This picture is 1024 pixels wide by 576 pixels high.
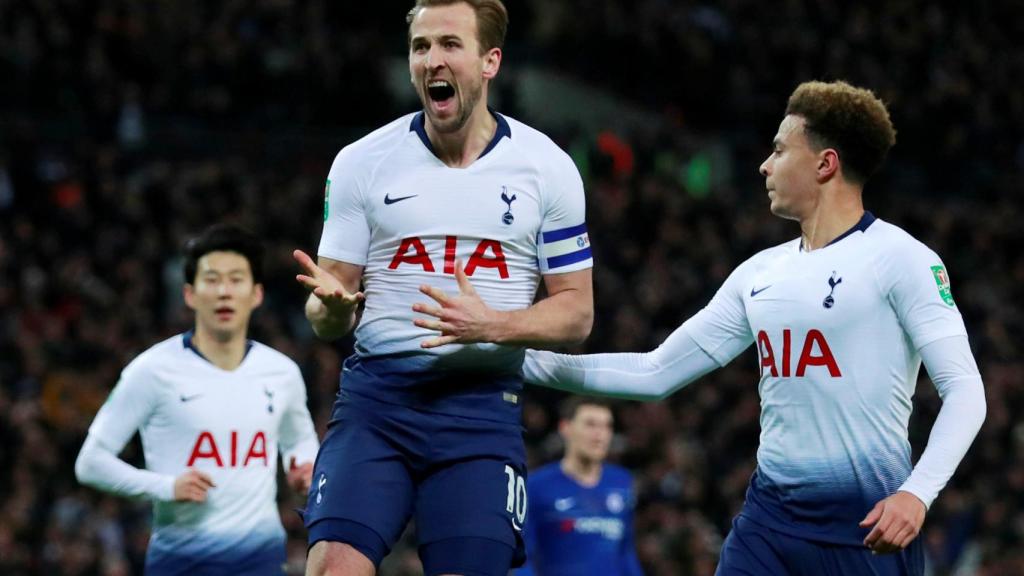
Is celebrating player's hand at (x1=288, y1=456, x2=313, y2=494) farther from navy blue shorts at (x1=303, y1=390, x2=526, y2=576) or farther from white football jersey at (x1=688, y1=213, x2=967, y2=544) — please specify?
white football jersey at (x1=688, y1=213, x2=967, y2=544)

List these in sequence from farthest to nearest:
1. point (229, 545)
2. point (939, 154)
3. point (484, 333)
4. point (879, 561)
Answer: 1. point (939, 154)
2. point (229, 545)
3. point (879, 561)
4. point (484, 333)

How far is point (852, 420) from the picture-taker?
225 inches

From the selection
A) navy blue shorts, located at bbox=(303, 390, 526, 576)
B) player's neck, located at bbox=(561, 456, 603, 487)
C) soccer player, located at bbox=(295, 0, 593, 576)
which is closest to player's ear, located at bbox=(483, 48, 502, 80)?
soccer player, located at bbox=(295, 0, 593, 576)

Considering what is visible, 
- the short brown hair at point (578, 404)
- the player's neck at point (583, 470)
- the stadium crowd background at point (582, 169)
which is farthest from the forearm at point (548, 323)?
the stadium crowd background at point (582, 169)

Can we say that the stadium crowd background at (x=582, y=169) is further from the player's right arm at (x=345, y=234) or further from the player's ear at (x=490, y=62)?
the player's ear at (x=490, y=62)

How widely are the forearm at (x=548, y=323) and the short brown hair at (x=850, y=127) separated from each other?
1.07m

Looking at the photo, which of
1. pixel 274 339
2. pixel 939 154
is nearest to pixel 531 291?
pixel 274 339

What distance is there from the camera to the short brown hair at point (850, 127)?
5.97 meters

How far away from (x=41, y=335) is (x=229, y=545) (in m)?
8.20

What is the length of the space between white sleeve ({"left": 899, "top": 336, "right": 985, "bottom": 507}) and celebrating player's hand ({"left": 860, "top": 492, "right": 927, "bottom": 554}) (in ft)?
0.18

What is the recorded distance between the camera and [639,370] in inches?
247

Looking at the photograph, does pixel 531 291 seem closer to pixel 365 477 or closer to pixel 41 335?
pixel 365 477

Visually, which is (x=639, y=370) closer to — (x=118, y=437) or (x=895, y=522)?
(x=895, y=522)

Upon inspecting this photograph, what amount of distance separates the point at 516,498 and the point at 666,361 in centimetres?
100
